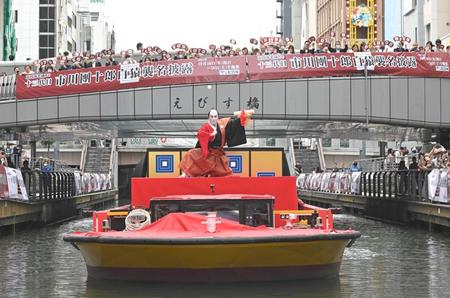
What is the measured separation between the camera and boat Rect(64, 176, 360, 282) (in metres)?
13.6

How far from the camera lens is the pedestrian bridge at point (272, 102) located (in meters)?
46.9

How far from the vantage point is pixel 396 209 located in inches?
1346

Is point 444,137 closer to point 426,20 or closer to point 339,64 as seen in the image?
point 339,64

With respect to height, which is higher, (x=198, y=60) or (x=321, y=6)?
(x=321, y=6)

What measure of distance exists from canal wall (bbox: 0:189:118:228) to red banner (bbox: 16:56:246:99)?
5.31 metres

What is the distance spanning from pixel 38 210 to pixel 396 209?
1228 centimetres

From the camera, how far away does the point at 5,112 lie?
4953cm

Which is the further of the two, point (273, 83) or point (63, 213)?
point (273, 83)

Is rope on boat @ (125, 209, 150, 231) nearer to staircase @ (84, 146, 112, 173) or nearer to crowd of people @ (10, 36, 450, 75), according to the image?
crowd of people @ (10, 36, 450, 75)

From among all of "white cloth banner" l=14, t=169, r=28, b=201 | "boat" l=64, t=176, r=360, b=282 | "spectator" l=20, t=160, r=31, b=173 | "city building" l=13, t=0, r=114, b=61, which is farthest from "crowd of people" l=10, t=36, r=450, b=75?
"city building" l=13, t=0, r=114, b=61

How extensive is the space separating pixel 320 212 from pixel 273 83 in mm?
32082

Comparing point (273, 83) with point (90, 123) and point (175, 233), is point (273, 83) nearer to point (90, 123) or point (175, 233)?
point (90, 123)

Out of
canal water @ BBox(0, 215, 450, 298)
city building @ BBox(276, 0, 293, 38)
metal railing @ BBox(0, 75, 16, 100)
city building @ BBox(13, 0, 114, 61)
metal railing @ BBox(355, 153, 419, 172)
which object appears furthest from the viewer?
city building @ BBox(276, 0, 293, 38)

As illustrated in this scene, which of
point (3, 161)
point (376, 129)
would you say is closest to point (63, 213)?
point (3, 161)
